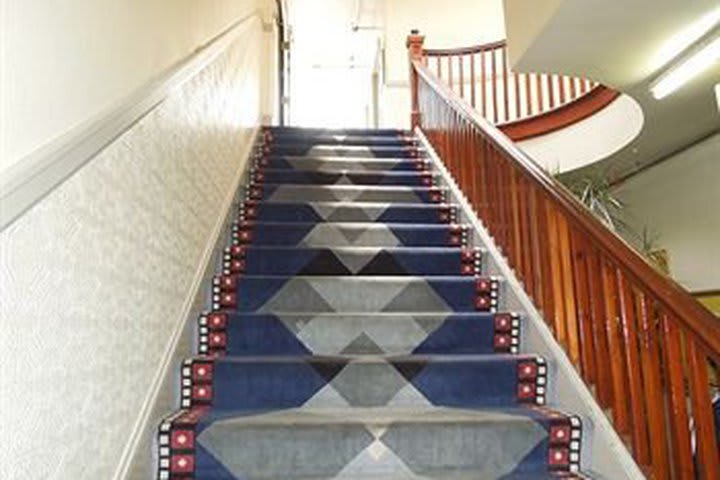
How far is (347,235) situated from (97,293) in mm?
1824

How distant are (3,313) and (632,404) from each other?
58.4 inches

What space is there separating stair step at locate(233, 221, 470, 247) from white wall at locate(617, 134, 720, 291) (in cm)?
195

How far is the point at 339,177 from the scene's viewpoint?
394 cm

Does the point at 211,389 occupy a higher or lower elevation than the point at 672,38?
lower

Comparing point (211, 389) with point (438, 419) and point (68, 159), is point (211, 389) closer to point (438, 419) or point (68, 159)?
point (438, 419)

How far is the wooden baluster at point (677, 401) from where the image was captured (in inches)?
62.1

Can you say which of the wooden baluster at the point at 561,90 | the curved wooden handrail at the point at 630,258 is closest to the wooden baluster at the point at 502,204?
the curved wooden handrail at the point at 630,258

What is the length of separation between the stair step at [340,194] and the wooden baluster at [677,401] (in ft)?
7.13

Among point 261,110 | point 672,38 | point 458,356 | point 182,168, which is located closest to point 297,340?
point 458,356

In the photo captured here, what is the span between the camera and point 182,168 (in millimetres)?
2223

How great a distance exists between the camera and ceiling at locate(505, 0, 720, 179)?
239cm

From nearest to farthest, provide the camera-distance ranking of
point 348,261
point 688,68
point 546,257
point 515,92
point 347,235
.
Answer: point 546,257 < point 688,68 < point 348,261 < point 347,235 < point 515,92

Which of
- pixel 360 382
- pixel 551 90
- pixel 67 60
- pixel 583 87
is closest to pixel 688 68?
pixel 360 382

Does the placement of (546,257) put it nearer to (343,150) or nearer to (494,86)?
(343,150)
